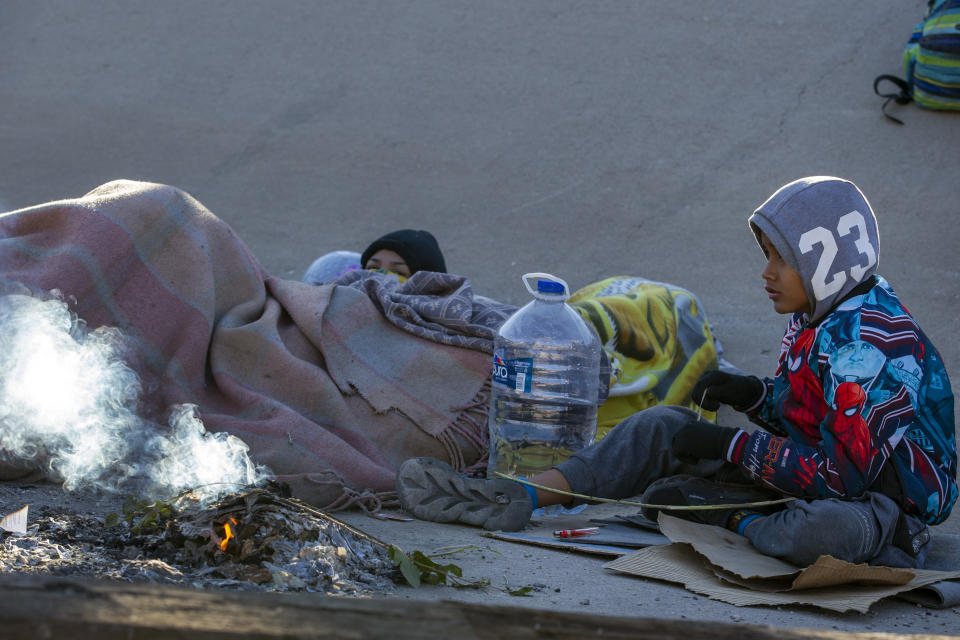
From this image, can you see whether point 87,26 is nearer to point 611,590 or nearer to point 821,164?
point 821,164

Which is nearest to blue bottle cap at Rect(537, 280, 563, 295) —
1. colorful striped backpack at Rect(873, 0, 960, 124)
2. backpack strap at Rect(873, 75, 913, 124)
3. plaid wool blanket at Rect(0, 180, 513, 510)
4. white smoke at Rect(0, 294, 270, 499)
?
plaid wool blanket at Rect(0, 180, 513, 510)

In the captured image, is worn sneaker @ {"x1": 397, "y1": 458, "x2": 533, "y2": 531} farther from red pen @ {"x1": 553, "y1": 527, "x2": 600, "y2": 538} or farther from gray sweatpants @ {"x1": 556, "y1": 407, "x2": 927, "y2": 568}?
gray sweatpants @ {"x1": 556, "y1": 407, "x2": 927, "y2": 568}

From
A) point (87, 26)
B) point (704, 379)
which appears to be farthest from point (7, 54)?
point (704, 379)

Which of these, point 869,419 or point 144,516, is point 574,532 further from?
point 144,516

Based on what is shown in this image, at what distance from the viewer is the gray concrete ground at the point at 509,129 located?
7.71 m

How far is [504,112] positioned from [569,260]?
2.72m

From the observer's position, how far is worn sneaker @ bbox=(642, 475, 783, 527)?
3.61m

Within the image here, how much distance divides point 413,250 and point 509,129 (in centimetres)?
423

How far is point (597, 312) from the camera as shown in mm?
5027

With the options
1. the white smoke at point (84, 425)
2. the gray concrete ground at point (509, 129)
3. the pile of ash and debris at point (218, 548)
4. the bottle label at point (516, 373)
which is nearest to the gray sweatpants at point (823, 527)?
the bottle label at point (516, 373)

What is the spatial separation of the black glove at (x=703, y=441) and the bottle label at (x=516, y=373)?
75 cm

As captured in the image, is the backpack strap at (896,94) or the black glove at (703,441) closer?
the black glove at (703,441)

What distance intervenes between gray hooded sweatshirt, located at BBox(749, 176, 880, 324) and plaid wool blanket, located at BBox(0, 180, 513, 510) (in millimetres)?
1521

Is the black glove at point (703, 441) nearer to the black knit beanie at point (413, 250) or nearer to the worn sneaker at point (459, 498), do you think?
the worn sneaker at point (459, 498)
